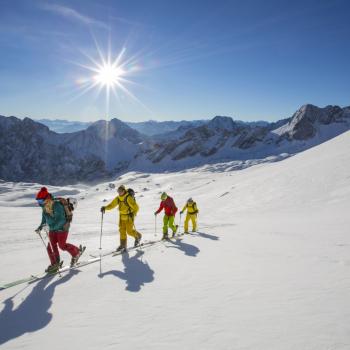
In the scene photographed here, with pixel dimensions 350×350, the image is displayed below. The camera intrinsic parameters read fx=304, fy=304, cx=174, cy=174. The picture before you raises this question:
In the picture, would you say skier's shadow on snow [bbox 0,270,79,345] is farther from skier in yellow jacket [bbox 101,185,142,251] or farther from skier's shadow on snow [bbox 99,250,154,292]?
skier in yellow jacket [bbox 101,185,142,251]

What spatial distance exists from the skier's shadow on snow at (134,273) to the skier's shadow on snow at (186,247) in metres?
1.50

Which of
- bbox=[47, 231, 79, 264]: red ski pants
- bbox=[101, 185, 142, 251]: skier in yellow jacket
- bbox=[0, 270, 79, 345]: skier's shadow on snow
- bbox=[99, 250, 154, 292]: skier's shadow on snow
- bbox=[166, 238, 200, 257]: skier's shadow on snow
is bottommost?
bbox=[0, 270, 79, 345]: skier's shadow on snow

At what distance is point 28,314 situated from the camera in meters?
5.70

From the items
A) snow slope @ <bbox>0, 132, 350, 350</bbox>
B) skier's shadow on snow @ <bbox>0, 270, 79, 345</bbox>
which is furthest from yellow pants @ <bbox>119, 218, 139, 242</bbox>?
skier's shadow on snow @ <bbox>0, 270, 79, 345</bbox>

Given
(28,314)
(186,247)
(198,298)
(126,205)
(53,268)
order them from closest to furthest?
(198,298) < (28,314) < (53,268) < (186,247) < (126,205)

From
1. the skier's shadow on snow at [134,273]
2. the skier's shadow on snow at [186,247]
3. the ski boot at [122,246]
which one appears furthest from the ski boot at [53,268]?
the skier's shadow on snow at [186,247]

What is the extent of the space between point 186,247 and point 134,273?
315cm

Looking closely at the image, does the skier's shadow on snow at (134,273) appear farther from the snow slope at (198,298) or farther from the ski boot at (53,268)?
the ski boot at (53,268)

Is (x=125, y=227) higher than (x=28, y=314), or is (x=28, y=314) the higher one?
(x=125, y=227)

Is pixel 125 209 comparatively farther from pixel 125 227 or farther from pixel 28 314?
pixel 28 314

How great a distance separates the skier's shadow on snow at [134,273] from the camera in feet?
22.2

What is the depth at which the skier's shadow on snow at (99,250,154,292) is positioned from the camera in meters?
6.76

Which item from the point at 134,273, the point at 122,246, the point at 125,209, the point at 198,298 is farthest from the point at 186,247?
the point at 198,298

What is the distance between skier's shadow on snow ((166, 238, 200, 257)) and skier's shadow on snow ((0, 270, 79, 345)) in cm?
396
